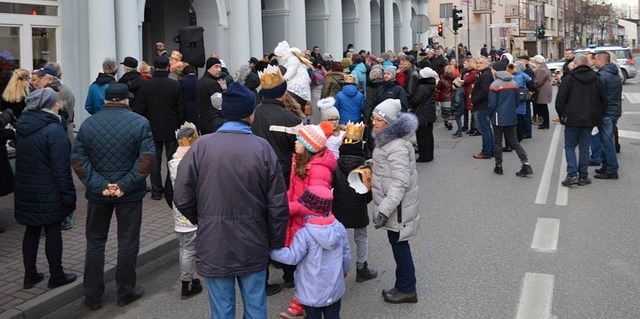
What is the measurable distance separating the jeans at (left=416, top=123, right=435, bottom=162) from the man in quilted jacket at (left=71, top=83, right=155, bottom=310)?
24.6 feet

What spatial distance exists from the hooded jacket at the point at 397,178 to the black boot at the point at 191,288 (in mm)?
1753

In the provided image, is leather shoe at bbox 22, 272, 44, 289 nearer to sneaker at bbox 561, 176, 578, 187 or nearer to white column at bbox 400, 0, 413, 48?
sneaker at bbox 561, 176, 578, 187

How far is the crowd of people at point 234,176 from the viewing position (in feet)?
12.3

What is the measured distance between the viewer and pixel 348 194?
17.5ft

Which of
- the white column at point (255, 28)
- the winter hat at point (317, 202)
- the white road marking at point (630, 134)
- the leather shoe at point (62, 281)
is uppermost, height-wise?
the white column at point (255, 28)

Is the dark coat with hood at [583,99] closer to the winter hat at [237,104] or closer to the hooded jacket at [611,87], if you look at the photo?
the hooded jacket at [611,87]

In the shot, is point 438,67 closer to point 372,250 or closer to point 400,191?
point 372,250

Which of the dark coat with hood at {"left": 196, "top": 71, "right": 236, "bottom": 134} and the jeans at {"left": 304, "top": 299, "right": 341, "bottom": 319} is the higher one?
the dark coat with hood at {"left": 196, "top": 71, "right": 236, "bottom": 134}

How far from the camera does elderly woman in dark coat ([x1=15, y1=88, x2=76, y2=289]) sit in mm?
5504

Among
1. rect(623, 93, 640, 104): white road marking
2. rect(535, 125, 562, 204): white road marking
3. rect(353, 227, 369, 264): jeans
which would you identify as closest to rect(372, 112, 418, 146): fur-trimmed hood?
rect(353, 227, 369, 264): jeans

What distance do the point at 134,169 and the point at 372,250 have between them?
8.89ft

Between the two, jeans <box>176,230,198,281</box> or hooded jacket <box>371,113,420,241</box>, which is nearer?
hooded jacket <box>371,113,420,241</box>

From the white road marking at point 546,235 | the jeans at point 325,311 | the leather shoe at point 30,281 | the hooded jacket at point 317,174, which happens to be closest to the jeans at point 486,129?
the white road marking at point 546,235

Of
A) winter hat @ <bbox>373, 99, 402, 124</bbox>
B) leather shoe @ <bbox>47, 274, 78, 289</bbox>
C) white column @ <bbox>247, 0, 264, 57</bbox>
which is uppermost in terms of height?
white column @ <bbox>247, 0, 264, 57</bbox>
